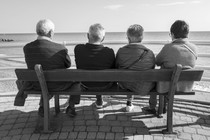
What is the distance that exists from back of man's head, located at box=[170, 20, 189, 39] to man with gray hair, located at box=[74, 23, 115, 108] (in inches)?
38.3

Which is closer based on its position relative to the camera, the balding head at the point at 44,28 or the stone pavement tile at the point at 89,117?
the balding head at the point at 44,28

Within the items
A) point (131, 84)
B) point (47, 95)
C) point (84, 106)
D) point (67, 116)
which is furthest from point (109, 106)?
point (47, 95)

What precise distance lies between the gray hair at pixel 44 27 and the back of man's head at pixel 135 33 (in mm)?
1188

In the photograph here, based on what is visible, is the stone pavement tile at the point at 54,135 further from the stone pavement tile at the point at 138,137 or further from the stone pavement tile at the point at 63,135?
the stone pavement tile at the point at 138,137

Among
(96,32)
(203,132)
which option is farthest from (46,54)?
(203,132)

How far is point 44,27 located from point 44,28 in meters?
0.02

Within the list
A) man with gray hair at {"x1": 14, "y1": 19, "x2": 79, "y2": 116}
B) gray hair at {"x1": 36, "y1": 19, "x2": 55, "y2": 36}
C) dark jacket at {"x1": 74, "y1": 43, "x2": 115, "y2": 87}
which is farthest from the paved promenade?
gray hair at {"x1": 36, "y1": 19, "x2": 55, "y2": 36}

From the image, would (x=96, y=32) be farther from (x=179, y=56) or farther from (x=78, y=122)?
(x=78, y=122)

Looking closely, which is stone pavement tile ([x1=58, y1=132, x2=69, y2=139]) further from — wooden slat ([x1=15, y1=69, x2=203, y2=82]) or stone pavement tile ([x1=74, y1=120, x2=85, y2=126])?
wooden slat ([x1=15, y1=69, x2=203, y2=82])

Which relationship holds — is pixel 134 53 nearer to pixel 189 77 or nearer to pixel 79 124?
pixel 189 77

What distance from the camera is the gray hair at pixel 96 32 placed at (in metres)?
3.61

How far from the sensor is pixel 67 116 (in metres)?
4.17

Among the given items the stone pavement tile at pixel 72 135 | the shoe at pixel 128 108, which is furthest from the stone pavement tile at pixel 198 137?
the stone pavement tile at pixel 72 135

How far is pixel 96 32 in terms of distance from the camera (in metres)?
3.61
